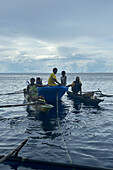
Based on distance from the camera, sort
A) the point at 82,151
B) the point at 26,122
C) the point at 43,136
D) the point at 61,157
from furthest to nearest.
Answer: the point at 26,122
the point at 43,136
the point at 82,151
the point at 61,157

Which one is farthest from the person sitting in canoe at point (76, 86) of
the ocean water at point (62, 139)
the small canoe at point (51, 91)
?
the ocean water at point (62, 139)

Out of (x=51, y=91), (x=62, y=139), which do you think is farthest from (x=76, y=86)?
(x=62, y=139)

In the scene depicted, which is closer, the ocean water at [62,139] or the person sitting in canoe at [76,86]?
the ocean water at [62,139]

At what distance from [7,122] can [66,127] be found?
409 cm

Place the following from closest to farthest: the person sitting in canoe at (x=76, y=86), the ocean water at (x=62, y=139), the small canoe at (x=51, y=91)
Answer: the ocean water at (x=62, y=139), the small canoe at (x=51, y=91), the person sitting in canoe at (x=76, y=86)

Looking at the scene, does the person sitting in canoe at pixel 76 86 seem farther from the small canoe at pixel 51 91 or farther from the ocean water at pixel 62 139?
the ocean water at pixel 62 139

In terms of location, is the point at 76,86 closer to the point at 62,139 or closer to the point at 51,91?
the point at 51,91

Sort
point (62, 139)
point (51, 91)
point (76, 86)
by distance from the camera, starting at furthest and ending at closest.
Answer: point (76, 86), point (51, 91), point (62, 139)

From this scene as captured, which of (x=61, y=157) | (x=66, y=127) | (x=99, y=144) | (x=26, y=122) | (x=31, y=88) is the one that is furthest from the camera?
(x=31, y=88)

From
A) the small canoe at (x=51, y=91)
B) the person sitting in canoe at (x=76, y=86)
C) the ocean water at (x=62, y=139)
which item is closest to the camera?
the ocean water at (x=62, y=139)

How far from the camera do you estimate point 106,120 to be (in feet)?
39.3

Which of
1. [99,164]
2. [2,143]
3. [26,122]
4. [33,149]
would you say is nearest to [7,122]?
[26,122]

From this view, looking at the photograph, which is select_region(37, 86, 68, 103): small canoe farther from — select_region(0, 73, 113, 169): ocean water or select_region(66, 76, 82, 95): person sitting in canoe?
select_region(66, 76, 82, 95): person sitting in canoe

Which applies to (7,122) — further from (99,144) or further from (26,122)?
(99,144)
